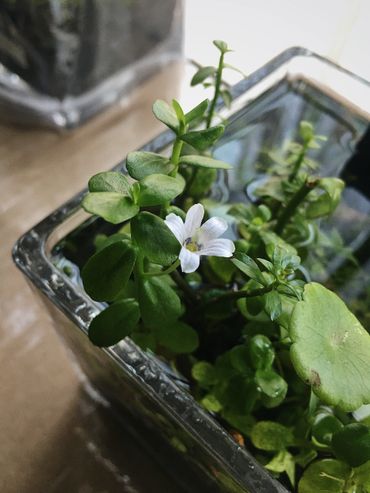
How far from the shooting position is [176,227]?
28cm

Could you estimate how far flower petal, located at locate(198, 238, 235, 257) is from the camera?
0.27 m

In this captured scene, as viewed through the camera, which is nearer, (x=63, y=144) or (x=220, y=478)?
(x=220, y=478)

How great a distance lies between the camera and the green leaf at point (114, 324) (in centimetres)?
31

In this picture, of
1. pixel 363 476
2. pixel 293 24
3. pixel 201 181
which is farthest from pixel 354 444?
pixel 293 24

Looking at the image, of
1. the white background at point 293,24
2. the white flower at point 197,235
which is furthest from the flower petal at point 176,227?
the white background at point 293,24

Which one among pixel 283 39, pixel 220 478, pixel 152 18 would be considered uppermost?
pixel 152 18

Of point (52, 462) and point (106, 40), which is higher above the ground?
point (106, 40)

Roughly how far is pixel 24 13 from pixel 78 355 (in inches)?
16.8

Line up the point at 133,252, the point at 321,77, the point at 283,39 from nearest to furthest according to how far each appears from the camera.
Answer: the point at 133,252
the point at 321,77
the point at 283,39

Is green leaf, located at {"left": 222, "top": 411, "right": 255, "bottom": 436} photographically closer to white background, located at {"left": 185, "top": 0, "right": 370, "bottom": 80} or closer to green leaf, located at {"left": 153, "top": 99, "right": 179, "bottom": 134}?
green leaf, located at {"left": 153, "top": 99, "right": 179, "bottom": 134}

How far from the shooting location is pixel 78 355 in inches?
18.5

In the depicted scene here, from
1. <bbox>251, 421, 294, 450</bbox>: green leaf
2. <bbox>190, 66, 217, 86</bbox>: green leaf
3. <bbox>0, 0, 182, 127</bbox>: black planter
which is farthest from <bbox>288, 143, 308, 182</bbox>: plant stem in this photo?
<bbox>0, 0, 182, 127</bbox>: black planter

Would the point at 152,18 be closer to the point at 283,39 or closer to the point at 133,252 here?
the point at 283,39

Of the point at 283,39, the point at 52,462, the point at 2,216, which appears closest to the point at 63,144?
the point at 2,216
